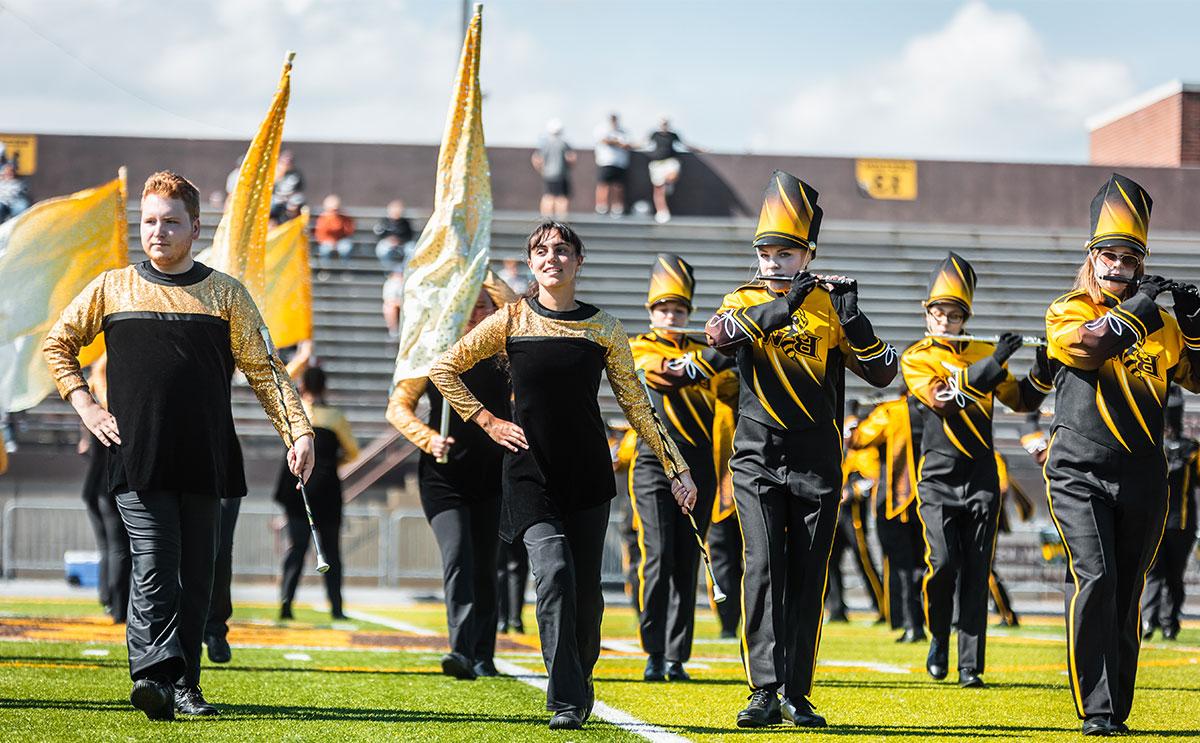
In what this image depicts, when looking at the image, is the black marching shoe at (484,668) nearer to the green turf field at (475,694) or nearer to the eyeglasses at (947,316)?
the green turf field at (475,694)

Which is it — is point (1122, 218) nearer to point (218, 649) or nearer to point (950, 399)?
point (950, 399)

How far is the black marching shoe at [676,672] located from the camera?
30.4 feet

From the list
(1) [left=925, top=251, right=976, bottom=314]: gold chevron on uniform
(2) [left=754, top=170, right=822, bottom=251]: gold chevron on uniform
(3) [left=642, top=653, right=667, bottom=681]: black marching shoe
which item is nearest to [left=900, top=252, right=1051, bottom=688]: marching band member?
(1) [left=925, top=251, right=976, bottom=314]: gold chevron on uniform

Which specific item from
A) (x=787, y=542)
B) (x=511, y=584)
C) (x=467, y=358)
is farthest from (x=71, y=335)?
(x=511, y=584)

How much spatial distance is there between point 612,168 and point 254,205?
1879 centimetres

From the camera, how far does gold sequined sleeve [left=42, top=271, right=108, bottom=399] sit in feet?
22.1

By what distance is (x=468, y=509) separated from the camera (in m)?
8.93

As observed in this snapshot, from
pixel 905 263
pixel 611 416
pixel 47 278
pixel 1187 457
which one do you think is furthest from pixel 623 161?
pixel 47 278

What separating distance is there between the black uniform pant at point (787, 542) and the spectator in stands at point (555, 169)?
21122 mm

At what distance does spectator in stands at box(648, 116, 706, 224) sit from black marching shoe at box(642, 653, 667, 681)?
19.7 m

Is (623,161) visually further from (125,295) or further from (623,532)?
(125,295)

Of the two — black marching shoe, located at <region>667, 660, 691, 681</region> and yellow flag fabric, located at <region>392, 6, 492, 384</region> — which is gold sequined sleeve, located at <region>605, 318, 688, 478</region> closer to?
yellow flag fabric, located at <region>392, 6, 492, 384</region>

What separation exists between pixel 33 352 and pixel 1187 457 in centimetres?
942

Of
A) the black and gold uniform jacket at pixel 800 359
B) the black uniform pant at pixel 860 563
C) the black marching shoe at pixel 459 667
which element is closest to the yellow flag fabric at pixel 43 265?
the black marching shoe at pixel 459 667
